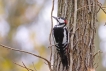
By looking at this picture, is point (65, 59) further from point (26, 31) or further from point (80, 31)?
point (26, 31)

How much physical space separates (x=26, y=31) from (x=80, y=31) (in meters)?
7.76

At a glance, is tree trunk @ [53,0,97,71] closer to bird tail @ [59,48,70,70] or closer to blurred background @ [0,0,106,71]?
bird tail @ [59,48,70,70]

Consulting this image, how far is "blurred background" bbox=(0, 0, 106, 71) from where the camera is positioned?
951cm

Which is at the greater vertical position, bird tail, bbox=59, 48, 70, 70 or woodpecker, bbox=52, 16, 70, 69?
woodpecker, bbox=52, 16, 70, 69

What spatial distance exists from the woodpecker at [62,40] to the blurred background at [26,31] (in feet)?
19.3

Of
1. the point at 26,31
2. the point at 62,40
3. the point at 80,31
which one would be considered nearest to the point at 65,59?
the point at 62,40

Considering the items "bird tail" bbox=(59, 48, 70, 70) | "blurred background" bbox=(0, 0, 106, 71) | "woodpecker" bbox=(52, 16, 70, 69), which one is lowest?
"blurred background" bbox=(0, 0, 106, 71)

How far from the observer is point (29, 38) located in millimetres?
10531

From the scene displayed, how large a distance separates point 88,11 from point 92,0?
0.14 meters

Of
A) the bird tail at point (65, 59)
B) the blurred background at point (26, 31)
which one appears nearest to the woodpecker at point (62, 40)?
the bird tail at point (65, 59)

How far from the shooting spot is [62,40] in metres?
3.26

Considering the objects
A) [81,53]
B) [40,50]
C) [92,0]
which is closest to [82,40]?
[81,53]

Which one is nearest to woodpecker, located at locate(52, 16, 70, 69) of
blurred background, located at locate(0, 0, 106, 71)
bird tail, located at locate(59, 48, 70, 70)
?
bird tail, located at locate(59, 48, 70, 70)

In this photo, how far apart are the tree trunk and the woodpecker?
5 centimetres
